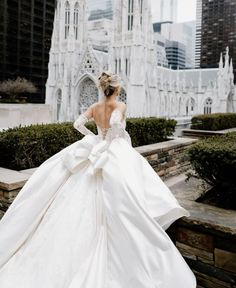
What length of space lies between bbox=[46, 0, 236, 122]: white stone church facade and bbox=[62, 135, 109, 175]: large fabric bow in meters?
37.0

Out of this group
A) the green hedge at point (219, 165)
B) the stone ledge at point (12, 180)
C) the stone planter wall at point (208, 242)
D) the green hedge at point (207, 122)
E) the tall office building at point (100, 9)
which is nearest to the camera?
the stone planter wall at point (208, 242)

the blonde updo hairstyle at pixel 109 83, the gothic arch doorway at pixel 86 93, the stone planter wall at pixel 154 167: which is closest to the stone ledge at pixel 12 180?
the stone planter wall at pixel 154 167

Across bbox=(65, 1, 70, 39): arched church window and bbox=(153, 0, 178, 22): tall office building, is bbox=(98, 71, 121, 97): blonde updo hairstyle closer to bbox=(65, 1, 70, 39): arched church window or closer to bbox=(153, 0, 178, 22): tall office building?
bbox=(65, 1, 70, 39): arched church window

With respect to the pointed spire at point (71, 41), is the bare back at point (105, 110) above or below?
below

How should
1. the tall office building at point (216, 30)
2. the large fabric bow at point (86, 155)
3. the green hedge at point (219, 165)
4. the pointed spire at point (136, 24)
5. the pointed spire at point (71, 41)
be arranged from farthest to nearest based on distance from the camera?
the tall office building at point (216, 30) < the pointed spire at point (71, 41) < the pointed spire at point (136, 24) < the green hedge at point (219, 165) < the large fabric bow at point (86, 155)

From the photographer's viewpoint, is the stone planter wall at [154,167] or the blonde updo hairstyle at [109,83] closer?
the blonde updo hairstyle at [109,83]

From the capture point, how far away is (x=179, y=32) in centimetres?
12619

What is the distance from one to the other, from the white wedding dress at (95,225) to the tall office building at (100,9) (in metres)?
97.1

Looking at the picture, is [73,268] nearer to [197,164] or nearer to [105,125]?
[105,125]

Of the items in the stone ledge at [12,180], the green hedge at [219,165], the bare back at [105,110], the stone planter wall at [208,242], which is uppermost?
the bare back at [105,110]

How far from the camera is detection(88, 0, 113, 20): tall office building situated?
313 ft

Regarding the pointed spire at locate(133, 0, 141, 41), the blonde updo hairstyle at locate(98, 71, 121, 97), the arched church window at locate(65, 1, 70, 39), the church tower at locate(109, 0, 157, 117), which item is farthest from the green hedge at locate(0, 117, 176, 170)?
the arched church window at locate(65, 1, 70, 39)

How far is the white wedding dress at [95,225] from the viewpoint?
3.13 meters

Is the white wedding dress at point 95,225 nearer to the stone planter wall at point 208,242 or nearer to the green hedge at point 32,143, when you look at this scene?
the stone planter wall at point 208,242
